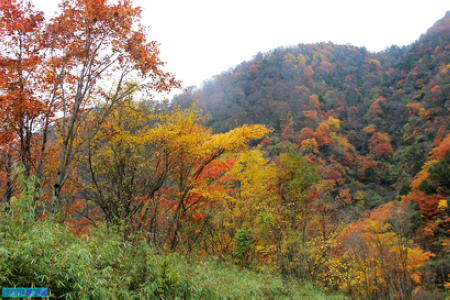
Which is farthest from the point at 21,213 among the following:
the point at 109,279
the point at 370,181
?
the point at 370,181

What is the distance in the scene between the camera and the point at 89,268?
2693 millimetres

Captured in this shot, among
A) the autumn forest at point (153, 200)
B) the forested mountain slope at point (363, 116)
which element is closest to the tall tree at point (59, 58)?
the autumn forest at point (153, 200)

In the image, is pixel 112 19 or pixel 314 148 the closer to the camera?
pixel 112 19

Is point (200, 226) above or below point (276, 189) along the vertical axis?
below

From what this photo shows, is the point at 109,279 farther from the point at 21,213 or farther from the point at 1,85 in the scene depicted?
the point at 1,85

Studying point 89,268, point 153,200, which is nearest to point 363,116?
point 153,200

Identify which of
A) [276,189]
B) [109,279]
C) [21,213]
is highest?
[21,213]

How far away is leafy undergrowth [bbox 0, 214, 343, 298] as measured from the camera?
2.40 meters

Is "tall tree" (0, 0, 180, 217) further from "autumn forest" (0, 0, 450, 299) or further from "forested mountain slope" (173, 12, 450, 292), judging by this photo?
"forested mountain slope" (173, 12, 450, 292)

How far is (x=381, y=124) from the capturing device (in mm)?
46438

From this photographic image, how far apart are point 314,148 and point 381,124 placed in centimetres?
2027

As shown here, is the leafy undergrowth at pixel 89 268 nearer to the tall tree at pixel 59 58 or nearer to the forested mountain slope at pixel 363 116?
the tall tree at pixel 59 58

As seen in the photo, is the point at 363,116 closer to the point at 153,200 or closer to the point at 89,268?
the point at 153,200

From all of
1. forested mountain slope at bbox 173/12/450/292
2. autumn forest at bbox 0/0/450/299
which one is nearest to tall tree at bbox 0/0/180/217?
autumn forest at bbox 0/0/450/299
